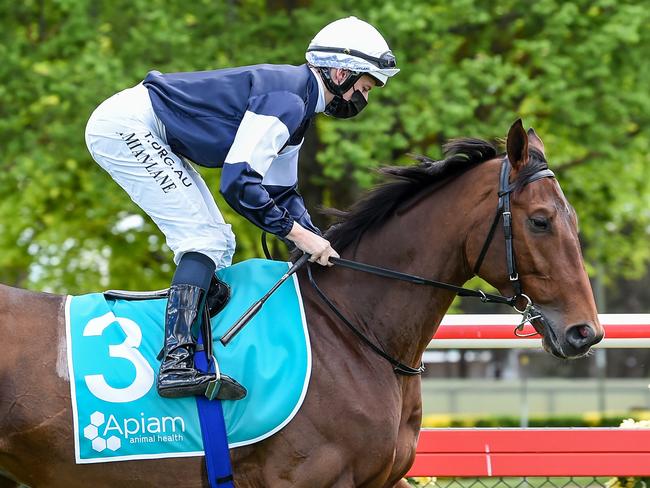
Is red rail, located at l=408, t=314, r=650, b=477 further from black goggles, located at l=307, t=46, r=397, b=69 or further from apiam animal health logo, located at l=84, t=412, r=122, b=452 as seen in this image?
apiam animal health logo, located at l=84, t=412, r=122, b=452

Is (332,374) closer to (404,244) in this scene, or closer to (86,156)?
(404,244)

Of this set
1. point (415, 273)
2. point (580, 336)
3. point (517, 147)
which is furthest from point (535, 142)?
point (580, 336)

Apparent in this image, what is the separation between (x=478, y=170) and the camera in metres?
3.91

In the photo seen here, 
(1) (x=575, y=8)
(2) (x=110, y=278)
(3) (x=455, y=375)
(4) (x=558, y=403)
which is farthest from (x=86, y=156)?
(3) (x=455, y=375)

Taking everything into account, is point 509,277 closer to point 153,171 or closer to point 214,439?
point 214,439

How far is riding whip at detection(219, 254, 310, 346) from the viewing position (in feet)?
12.0

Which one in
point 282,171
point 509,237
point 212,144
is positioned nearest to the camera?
point 509,237

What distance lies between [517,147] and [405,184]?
502mm

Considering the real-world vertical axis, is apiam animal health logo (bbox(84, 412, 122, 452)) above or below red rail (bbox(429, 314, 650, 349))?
below

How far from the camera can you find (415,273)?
3857mm

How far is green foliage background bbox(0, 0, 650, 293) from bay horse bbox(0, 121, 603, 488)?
288 inches

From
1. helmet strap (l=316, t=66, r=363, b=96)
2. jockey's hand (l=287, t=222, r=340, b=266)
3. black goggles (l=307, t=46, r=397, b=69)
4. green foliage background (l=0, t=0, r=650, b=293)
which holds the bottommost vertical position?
jockey's hand (l=287, t=222, r=340, b=266)

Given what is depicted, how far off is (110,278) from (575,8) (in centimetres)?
700

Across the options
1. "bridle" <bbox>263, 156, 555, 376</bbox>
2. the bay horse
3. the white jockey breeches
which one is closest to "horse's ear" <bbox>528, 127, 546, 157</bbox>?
the bay horse
